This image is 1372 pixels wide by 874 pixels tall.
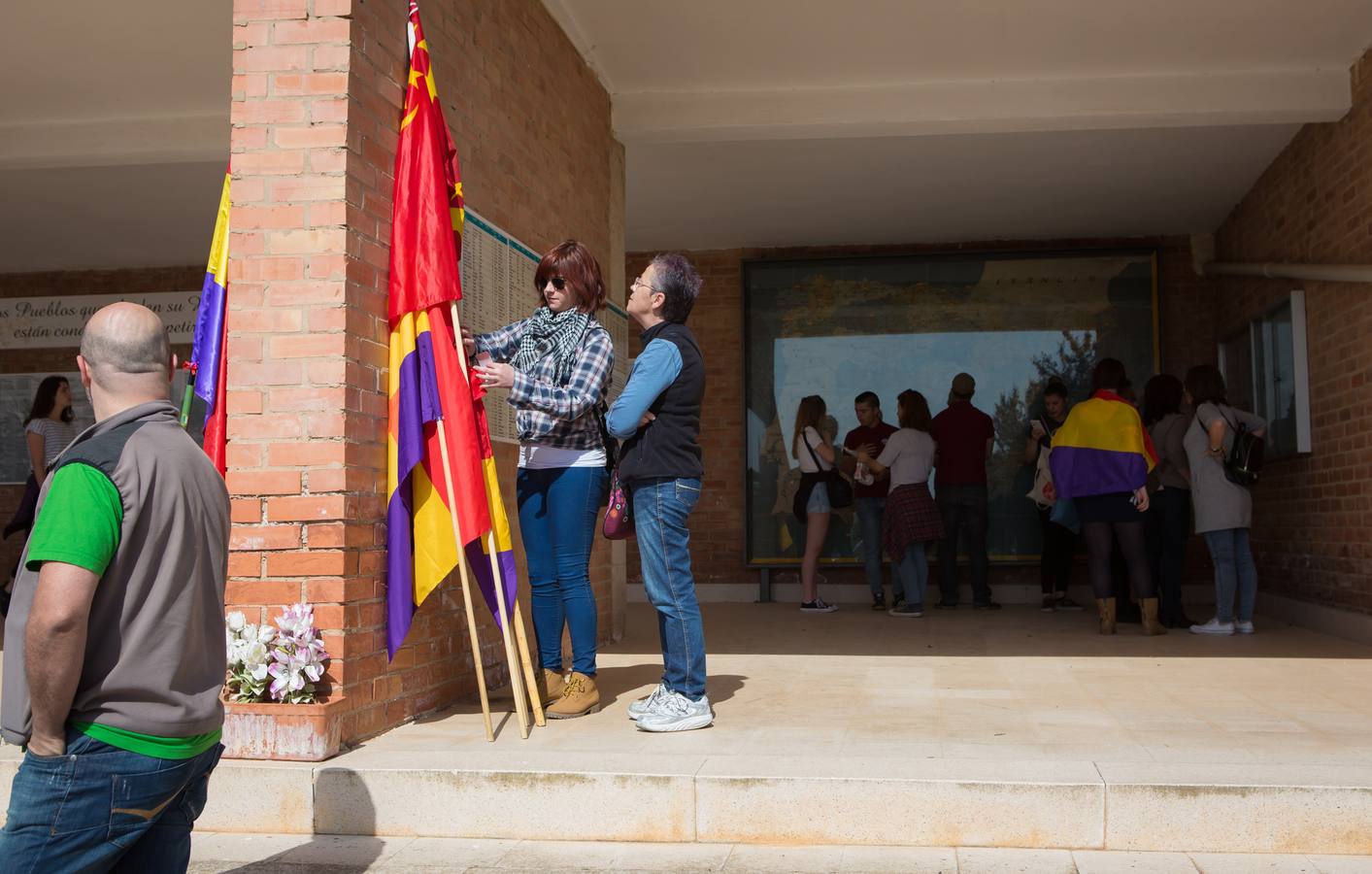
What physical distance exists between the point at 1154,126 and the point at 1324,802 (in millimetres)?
5575

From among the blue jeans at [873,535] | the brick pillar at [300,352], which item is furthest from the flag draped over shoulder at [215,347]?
the blue jeans at [873,535]

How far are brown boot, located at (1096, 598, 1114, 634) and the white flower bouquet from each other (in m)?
5.13

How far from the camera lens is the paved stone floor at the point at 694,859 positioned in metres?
3.23

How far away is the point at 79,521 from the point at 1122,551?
653 centimetres

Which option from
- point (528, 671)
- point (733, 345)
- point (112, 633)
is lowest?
point (528, 671)

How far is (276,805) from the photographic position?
369 cm

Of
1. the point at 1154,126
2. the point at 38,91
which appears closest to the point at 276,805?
the point at 38,91

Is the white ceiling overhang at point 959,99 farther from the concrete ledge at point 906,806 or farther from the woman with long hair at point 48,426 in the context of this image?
the woman with long hair at point 48,426

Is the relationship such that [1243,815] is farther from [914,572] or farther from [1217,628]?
[914,572]

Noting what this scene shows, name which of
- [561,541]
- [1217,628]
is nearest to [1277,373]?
[1217,628]

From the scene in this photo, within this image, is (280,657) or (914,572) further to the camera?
(914,572)

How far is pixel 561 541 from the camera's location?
A: 4.55 meters

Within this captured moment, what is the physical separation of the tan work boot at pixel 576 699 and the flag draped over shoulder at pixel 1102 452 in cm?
Result: 388

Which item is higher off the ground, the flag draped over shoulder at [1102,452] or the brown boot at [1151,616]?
the flag draped over shoulder at [1102,452]
